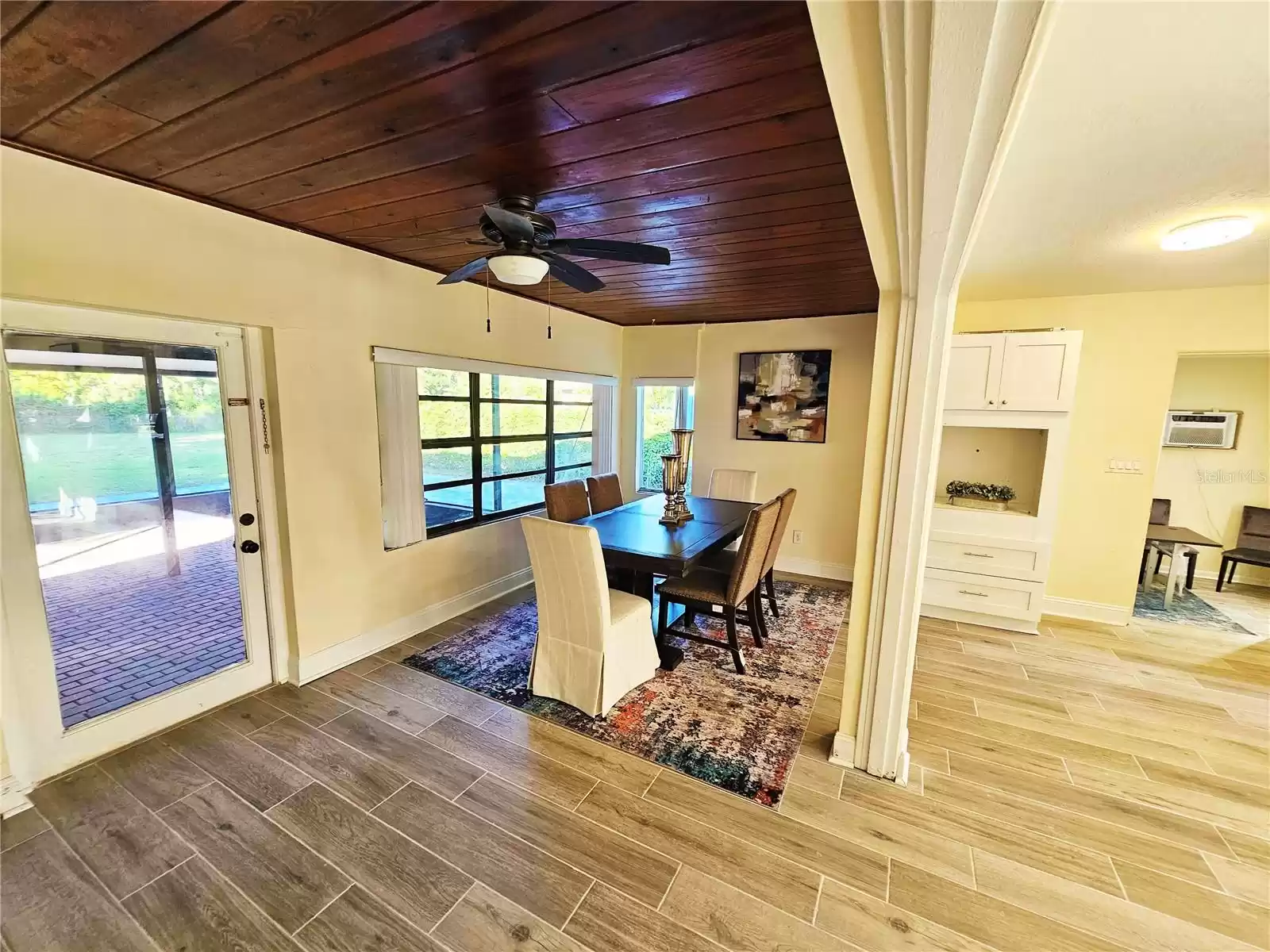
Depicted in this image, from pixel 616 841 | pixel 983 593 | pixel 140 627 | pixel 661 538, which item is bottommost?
pixel 616 841

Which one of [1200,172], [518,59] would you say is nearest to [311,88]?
[518,59]

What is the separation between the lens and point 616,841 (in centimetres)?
177

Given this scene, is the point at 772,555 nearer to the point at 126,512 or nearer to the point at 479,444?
the point at 479,444

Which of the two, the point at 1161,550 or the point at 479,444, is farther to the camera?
the point at 1161,550

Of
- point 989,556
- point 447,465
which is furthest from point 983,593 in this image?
point 447,465

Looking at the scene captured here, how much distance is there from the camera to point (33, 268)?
70.2 inches

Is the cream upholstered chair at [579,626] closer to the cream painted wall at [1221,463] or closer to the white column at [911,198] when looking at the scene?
the white column at [911,198]

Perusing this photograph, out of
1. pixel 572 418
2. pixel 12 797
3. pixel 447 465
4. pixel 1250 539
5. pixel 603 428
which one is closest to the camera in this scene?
pixel 12 797

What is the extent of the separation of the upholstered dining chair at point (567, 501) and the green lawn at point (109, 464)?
72.5 inches

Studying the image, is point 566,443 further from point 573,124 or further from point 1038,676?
point 1038,676

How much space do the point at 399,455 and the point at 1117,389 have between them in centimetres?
496

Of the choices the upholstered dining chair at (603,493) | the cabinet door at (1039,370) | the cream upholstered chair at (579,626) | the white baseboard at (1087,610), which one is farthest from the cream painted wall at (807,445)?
the cream upholstered chair at (579,626)

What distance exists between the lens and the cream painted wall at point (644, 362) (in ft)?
16.3

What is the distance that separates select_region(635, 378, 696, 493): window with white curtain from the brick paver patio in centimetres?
Answer: 368
